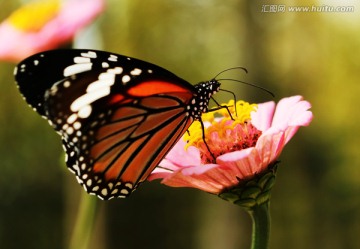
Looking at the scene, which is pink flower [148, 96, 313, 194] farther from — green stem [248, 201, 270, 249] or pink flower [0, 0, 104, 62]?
pink flower [0, 0, 104, 62]

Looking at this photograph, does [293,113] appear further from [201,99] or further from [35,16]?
[35,16]

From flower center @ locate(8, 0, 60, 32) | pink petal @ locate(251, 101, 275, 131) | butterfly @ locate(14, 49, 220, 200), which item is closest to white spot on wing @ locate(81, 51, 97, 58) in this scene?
butterfly @ locate(14, 49, 220, 200)

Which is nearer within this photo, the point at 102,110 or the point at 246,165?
the point at 246,165

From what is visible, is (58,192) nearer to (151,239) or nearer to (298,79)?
(151,239)

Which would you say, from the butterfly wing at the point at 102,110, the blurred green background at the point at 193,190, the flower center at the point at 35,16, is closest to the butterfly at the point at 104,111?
the butterfly wing at the point at 102,110

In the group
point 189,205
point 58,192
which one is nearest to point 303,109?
point 58,192

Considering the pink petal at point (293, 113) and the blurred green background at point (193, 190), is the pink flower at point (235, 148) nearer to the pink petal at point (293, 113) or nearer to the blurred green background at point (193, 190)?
the pink petal at point (293, 113)

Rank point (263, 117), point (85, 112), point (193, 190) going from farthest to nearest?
1. point (193, 190)
2. point (263, 117)
3. point (85, 112)

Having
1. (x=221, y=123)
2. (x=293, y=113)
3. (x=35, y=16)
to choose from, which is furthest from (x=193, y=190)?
(x=293, y=113)

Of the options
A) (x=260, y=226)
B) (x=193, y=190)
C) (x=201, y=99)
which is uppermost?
(x=201, y=99)
